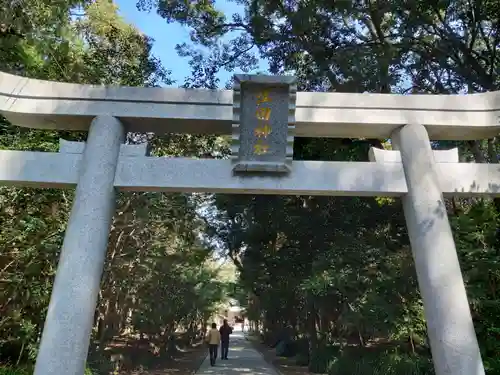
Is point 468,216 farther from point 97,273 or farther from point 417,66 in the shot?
point 97,273

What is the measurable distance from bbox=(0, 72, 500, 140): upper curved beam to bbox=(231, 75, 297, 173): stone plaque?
0.64 feet

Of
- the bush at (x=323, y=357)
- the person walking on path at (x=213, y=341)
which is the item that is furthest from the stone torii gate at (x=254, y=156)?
the person walking on path at (x=213, y=341)

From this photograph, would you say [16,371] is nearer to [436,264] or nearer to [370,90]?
[436,264]

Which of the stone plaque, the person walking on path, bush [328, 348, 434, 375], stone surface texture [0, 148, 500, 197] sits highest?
the stone plaque

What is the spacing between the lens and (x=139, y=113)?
5582 mm

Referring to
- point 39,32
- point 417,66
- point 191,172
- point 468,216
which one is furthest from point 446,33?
point 39,32

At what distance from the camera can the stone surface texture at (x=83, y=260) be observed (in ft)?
15.0

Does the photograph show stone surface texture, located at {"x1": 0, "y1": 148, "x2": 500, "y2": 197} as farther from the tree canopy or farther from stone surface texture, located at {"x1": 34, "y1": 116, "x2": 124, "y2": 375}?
the tree canopy

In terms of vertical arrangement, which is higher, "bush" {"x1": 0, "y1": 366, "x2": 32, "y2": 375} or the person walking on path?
the person walking on path

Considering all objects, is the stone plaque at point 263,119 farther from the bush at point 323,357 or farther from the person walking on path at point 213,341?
the person walking on path at point 213,341

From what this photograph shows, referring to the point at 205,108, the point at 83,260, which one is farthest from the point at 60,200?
the point at 205,108

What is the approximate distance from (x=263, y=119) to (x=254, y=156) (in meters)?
0.50

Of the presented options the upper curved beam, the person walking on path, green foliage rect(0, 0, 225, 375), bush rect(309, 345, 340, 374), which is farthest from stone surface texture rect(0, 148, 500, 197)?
the person walking on path

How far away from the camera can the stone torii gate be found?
5066mm
